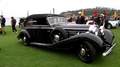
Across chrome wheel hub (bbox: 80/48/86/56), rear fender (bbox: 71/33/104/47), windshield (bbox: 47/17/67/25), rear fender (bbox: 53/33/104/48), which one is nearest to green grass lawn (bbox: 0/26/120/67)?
chrome wheel hub (bbox: 80/48/86/56)

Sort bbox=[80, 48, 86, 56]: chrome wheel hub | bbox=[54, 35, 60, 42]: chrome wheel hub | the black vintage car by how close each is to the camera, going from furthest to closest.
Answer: bbox=[54, 35, 60, 42]: chrome wheel hub, bbox=[80, 48, 86, 56]: chrome wheel hub, the black vintage car

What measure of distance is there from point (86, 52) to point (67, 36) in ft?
4.16

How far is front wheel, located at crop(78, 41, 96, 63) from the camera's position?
4.91 metres

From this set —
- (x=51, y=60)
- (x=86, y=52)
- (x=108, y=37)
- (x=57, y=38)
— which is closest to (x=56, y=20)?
(x=57, y=38)

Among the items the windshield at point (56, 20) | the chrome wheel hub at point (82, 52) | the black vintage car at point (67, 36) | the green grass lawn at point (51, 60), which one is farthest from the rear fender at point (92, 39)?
the windshield at point (56, 20)

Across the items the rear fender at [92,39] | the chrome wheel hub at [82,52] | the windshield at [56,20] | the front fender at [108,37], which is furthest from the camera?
the windshield at [56,20]

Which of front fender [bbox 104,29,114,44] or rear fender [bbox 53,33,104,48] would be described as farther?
front fender [bbox 104,29,114,44]

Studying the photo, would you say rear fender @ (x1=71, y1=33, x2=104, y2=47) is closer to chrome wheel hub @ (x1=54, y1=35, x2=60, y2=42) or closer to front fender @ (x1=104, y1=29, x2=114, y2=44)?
chrome wheel hub @ (x1=54, y1=35, x2=60, y2=42)

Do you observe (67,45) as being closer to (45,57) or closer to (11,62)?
(45,57)

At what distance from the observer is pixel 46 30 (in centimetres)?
675

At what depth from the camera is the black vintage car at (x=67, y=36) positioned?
503 cm

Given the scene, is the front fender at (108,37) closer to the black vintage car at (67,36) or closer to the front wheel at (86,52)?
the black vintage car at (67,36)

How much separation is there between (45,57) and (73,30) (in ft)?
4.85

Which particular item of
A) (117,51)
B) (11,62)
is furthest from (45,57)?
(117,51)
